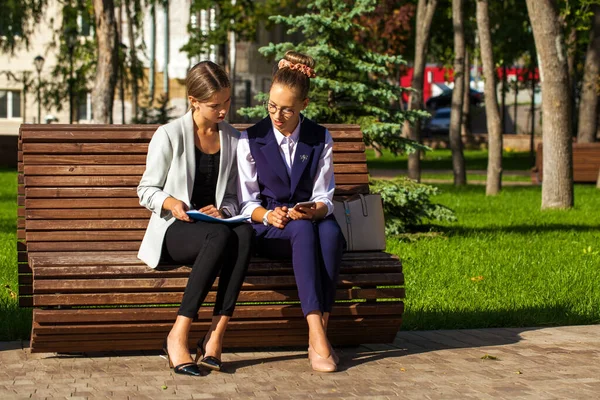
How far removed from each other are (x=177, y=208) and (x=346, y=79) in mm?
6320

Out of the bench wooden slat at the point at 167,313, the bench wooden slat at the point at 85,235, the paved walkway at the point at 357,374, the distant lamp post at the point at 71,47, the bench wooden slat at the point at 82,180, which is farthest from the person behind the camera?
the distant lamp post at the point at 71,47

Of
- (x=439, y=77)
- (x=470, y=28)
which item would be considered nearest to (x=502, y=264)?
(x=470, y=28)

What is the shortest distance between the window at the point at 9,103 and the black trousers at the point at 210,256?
180 ft

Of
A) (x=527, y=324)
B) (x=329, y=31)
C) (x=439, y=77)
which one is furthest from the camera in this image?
(x=439, y=77)

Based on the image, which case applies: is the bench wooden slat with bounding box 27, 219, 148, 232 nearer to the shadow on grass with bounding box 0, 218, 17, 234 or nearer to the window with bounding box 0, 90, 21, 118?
the shadow on grass with bounding box 0, 218, 17, 234

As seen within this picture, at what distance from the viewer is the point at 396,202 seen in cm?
1230

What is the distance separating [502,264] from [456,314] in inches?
111

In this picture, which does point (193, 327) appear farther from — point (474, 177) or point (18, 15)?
point (18, 15)

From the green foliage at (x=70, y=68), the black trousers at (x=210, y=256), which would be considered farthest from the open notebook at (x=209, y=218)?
the green foliage at (x=70, y=68)

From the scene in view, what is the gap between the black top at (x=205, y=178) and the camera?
6367mm

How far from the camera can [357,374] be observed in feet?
19.5

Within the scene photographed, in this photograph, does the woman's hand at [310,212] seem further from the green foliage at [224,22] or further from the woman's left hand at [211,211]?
the green foliage at [224,22]

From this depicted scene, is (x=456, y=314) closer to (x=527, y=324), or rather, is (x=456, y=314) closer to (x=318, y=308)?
(x=527, y=324)

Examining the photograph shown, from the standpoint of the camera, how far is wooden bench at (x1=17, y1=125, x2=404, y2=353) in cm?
598
